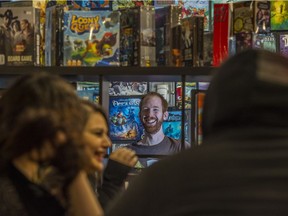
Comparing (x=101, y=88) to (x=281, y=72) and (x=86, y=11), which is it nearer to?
(x=86, y=11)

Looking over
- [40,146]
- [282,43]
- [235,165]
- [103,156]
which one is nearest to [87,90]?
[103,156]

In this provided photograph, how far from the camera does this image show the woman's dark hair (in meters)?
1.53

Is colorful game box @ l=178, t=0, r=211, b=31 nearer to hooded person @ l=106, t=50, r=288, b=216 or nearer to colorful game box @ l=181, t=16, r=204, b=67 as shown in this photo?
colorful game box @ l=181, t=16, r=204, b=67

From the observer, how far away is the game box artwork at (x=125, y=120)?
3.84 m

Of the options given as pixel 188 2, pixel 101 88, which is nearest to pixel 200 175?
pixel 101 88

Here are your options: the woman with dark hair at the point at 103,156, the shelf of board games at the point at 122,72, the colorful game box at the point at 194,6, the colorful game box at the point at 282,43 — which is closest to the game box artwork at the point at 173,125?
the colorful game box at the point at 282,43

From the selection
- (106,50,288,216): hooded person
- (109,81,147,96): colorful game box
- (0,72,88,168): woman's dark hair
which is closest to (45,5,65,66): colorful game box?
(109,81,147,96): colorful game box

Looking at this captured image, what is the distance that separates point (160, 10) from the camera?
2.97 m

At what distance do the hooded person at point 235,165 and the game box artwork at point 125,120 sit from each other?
8.57ft

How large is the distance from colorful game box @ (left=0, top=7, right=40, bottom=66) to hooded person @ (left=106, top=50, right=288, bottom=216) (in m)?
1.99

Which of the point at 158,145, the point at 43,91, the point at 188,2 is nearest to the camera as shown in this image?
the point at 43,91

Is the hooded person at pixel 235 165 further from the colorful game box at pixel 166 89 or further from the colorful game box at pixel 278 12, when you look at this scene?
the colorful game box at pixel 166 89

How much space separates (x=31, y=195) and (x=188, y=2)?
4.07m

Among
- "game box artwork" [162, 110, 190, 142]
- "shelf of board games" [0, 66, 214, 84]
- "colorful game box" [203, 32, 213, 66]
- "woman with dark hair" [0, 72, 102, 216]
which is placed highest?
"colorful game box" [203, 32, 213, 66]
